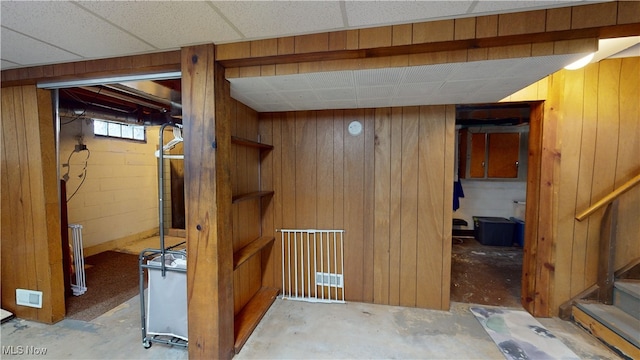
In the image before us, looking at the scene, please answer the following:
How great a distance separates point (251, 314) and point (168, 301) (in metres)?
0.71

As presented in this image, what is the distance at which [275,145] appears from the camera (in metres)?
2.64

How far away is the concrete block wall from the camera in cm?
362

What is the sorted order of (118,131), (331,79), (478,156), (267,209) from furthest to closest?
(478,156), (118,131), (267,209), (331,79)

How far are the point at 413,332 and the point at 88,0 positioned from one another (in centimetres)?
296

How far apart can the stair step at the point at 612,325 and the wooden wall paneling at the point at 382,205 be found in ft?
5.25

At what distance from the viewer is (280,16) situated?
121cm

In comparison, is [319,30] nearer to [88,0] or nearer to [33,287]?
[88,0]

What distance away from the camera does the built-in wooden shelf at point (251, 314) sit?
6.24ft

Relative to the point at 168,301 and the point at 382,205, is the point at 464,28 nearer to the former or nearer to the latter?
the point at 382,205

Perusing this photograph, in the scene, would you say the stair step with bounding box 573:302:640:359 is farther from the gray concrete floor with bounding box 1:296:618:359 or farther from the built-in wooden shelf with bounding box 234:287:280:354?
the built-in wooden shelf with bounding box 234:287:280:354

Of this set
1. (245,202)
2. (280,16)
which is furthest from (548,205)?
(245,202)

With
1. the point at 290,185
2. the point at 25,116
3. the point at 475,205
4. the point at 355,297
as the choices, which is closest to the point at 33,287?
the point at 25,116

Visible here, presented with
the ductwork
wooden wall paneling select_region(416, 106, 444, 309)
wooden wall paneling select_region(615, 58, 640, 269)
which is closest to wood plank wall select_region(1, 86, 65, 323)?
the ductwork

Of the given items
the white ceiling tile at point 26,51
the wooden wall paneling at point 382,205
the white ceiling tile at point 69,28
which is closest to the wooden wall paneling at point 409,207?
the wooden wall paneling at point 382,205
